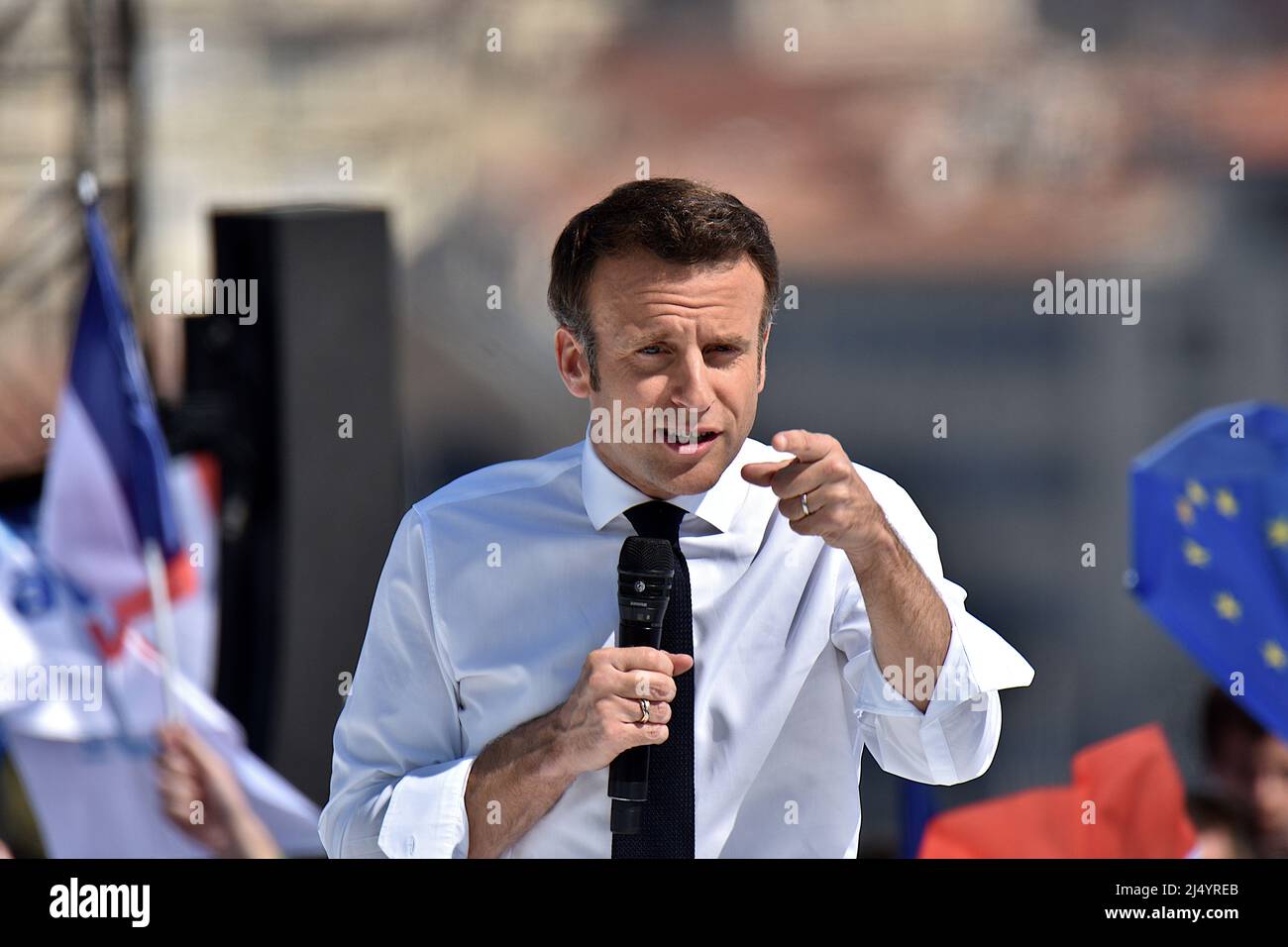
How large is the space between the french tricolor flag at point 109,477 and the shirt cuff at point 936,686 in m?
2.02

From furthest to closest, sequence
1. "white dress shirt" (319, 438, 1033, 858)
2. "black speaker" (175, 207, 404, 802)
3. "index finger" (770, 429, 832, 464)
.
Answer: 1. "black speaker" (175, 207, 404, 802)
2. "white dress shirt" (319, 438, 1033, 858)
3. "index finger" (770, 429, 832, 464)

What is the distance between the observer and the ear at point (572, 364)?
8.15ft

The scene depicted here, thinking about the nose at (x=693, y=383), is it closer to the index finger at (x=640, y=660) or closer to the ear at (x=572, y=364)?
the ear at (x=572, y=364)

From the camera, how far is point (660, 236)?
2381 mm

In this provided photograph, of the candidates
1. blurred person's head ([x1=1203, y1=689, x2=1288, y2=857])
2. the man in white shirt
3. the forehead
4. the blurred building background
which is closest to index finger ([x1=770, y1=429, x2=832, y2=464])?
the man in white shirt

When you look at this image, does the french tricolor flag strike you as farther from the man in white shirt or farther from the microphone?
the microphone

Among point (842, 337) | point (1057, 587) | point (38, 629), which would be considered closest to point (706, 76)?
point (842, 337)

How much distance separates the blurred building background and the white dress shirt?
79 centimetres

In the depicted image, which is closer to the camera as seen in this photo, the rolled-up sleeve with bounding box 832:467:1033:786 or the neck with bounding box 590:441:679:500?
the rolled-up sleeve with bounding box 832:467:1033:786

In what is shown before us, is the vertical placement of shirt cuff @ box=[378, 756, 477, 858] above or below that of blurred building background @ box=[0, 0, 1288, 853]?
below

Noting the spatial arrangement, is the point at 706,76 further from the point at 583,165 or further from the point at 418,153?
the point at 418,153

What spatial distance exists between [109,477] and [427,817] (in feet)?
5.38

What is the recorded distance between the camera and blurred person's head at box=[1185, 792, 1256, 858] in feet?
10.7

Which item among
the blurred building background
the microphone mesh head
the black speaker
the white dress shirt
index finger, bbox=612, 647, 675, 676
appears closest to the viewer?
index finger, bbox=612, 647, 675, 676
